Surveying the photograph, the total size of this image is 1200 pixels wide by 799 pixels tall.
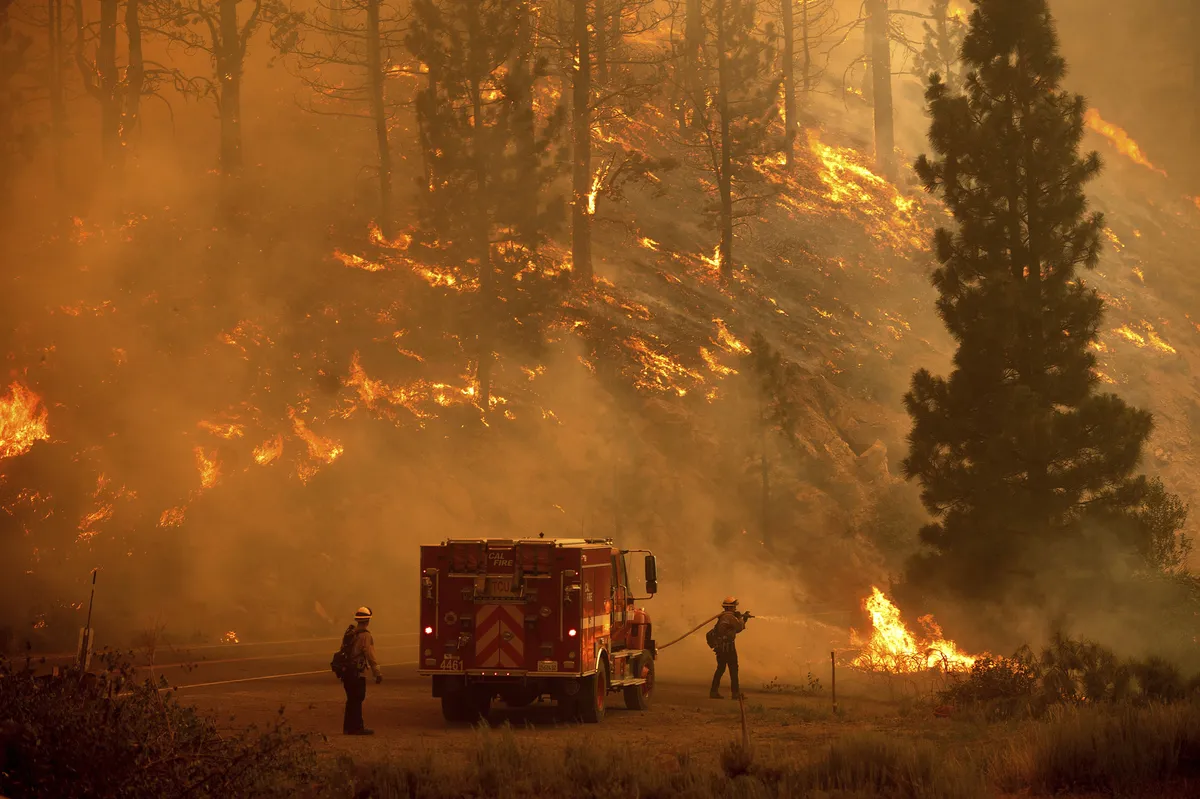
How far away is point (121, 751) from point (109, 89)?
3544 centimetres

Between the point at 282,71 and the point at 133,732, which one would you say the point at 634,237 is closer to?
the point at 282,71

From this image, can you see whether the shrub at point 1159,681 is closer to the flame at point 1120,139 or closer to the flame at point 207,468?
the flame at point 207,468

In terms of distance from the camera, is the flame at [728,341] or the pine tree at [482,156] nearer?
the pine tree at [482,156]

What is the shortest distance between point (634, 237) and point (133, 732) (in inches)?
1603

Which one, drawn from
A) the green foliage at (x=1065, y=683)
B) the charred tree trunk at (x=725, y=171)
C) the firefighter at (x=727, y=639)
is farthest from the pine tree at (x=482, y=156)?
the green foliage at (x=1065, y=683)

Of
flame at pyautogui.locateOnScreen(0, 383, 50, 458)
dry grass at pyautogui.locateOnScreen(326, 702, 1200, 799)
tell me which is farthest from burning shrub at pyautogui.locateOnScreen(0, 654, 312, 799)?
flame at pyautogui.locateOnScreen(0, 383, 50, 458)

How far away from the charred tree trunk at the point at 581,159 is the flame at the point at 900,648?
18777 millimetres

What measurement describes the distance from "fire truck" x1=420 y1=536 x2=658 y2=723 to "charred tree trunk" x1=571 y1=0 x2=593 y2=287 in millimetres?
25531

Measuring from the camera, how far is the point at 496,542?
1778 centimetres

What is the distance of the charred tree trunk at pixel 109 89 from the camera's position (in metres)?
40.5

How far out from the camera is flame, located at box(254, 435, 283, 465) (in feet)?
110

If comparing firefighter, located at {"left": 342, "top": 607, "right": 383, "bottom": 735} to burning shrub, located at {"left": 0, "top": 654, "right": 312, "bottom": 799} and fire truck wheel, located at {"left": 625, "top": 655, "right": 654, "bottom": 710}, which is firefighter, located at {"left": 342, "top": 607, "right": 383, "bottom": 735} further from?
fire truck wheel, located at {"left": 625, "top": 655, "right": 654, "bottom": 710}

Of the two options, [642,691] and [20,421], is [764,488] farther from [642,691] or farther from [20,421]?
[20,421]

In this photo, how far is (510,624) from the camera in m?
17.6
